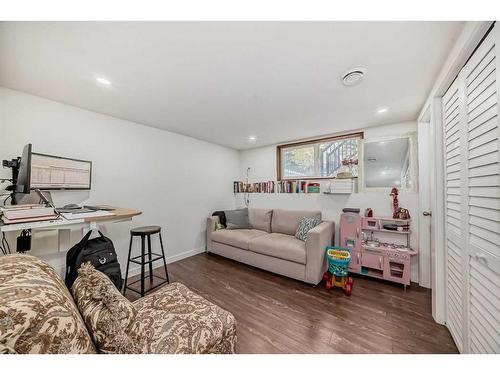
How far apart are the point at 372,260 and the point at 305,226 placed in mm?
937

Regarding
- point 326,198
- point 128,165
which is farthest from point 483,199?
point 128,165

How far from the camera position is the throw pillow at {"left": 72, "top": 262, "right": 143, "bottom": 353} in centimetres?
69

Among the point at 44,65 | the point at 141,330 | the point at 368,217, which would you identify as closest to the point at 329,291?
the point at 368,217

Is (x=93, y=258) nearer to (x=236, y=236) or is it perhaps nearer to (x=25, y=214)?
(x=25, y=214)

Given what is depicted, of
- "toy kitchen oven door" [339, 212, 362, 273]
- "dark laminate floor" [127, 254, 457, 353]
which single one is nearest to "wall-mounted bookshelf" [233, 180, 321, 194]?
"toy kitchen oven door" [339, 212, 362, 273]

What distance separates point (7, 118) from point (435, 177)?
4.03 m

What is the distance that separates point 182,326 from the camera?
1021mm

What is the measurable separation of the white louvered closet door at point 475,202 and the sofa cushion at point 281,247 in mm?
1329

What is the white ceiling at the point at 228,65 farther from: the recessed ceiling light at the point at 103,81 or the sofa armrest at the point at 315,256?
the sofa armrest at the point at 315,256

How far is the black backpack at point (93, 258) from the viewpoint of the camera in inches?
59.1

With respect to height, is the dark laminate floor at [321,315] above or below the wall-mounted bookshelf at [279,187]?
below

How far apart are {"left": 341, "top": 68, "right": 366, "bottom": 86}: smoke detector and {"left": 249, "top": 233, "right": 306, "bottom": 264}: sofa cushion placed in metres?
1.90

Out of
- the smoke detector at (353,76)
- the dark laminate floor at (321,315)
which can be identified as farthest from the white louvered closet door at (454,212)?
the smoke detector at (353,76)
